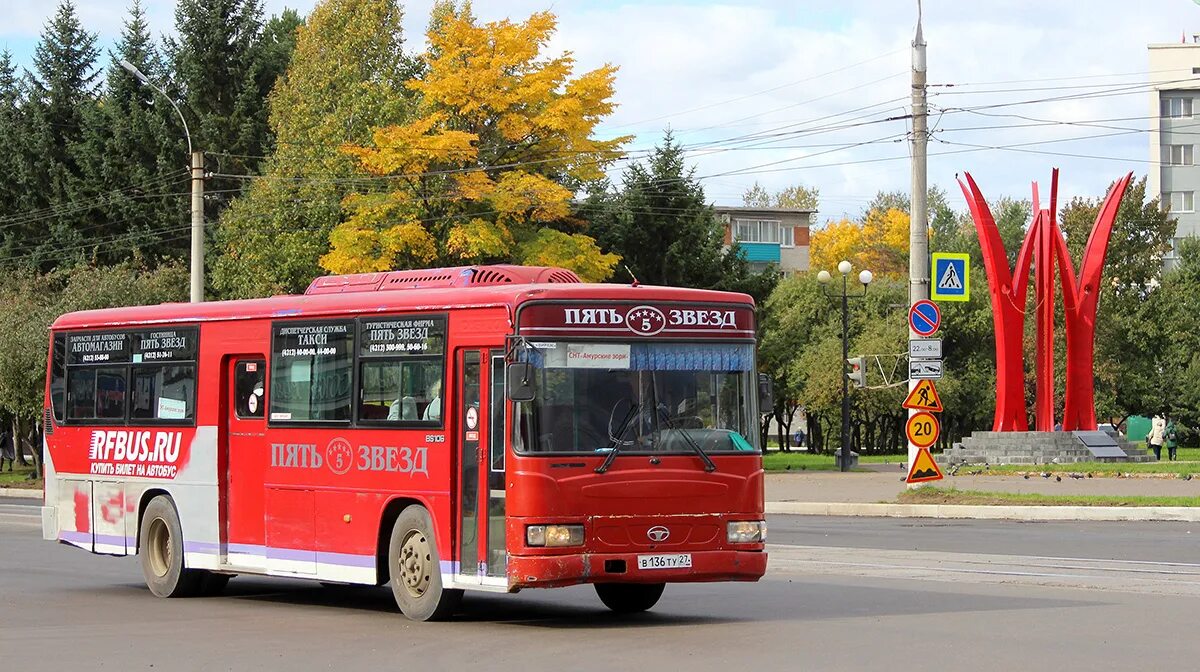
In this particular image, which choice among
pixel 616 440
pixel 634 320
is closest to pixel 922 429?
pixel 634 320

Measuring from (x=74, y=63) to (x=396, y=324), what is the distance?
210 feet

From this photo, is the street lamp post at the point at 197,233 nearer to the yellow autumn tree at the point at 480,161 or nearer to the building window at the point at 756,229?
the yellow autumn tree at the point at 480,161

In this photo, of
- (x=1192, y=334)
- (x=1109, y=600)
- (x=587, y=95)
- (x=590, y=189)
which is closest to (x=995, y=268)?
(x=587, y=95)

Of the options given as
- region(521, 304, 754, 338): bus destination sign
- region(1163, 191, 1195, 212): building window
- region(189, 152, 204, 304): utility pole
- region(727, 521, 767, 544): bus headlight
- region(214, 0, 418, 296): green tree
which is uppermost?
region(1163, 191, 1195, 212): building window

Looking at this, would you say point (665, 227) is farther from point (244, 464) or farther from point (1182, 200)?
point (1182, 200)

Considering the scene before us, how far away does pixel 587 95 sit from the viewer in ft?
149

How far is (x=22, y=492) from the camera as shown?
158 feet

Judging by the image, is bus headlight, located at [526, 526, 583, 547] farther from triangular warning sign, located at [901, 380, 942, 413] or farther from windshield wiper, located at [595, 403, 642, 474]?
triangular warning sign, located at [901, 380, 942, 413]

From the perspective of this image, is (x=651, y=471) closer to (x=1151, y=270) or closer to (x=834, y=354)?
(x=834, y=354)

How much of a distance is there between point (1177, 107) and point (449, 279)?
354 ft

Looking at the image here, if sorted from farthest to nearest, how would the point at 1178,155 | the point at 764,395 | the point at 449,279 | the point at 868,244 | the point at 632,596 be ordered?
1. the point at 1178,155
2. the point at 868,244
3. the point at 449,279
4. the point at 632,596
5. the point at 764,395

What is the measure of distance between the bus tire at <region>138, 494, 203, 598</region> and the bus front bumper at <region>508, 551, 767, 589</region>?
17.6 ft

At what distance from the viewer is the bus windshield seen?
44.0 feet

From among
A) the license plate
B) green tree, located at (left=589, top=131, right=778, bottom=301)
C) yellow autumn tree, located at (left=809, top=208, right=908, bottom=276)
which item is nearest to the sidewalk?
green tree, located at (left=589, top=131, right=778, bottom=301)
